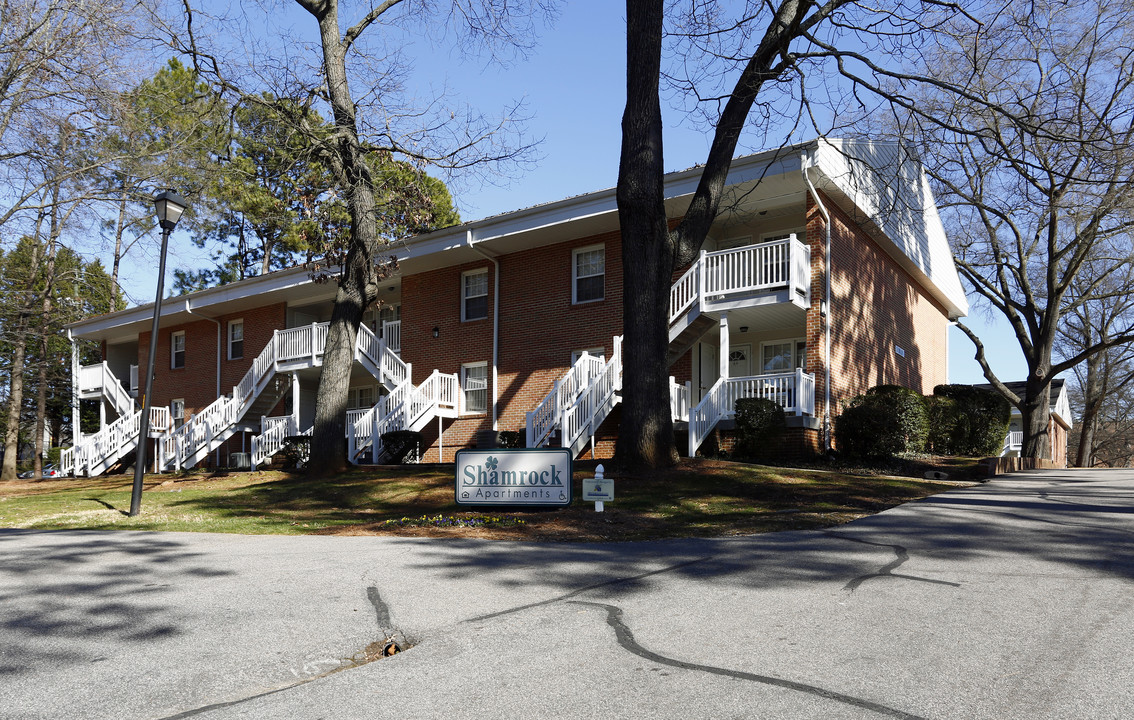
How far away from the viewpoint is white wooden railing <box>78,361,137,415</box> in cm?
3036

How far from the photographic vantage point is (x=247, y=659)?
448cm

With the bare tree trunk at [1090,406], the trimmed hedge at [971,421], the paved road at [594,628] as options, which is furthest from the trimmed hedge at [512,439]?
the bare tree trunk at [1090,406]

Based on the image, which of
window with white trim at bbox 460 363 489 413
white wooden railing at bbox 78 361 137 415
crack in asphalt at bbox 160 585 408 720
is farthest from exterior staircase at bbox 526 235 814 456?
white wooden railing at bbox 78 361 137 415

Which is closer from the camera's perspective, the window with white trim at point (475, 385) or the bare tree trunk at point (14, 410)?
the window with white trim at point (475, 385)

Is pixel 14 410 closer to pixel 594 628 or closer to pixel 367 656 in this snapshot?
pixel 367 656

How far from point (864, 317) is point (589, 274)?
6567 millimetres

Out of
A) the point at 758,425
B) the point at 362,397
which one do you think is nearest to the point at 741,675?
the point at 758,425

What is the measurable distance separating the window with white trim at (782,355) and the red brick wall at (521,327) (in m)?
3.49

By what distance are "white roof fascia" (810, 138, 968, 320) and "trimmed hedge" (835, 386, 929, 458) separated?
142 inches

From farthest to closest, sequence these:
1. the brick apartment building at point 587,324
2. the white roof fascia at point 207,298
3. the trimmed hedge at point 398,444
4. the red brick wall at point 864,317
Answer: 1. the white roof fascia at point 207,298
2. the trimmed hedge at point 398,444
3. the red brick wall at point 864,317
4. the brick apartment building at point 587,324

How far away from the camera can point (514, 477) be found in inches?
405

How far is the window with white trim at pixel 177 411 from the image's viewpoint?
3084 cm

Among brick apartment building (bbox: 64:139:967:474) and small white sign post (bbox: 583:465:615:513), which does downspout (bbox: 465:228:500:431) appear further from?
small white sign post (bbox: 583:465:615:513)

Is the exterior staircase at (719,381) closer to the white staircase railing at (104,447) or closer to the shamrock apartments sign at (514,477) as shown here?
the shamrock apartments sign at (514,477)
